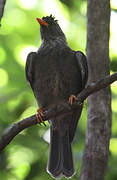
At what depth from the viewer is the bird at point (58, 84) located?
443 centimetres

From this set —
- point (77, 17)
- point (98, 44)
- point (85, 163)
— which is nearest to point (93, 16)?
point (98, 44)

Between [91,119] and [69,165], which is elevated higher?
[91,119]

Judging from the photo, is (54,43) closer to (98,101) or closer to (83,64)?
(83,64)

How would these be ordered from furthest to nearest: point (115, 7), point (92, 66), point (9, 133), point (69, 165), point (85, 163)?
point (115, 7) < point (69, 165) < point (92, 66) < point (85, 163) < point (9, 133)

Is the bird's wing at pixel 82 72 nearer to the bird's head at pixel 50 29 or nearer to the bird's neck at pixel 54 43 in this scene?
the bird's neck at pixel 54 43

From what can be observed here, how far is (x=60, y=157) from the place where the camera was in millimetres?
4703

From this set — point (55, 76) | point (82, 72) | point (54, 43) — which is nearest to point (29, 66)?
point (55, 76)

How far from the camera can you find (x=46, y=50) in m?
4.70

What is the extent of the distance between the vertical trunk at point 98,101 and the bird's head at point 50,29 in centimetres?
104

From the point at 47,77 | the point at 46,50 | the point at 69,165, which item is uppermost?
the point at 46,50

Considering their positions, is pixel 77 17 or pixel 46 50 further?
pixel 77 17

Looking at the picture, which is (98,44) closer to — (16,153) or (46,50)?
(46,50)

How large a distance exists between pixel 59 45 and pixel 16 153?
153cm

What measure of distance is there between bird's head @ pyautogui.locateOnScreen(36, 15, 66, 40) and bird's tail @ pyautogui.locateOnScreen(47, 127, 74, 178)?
135 cm
